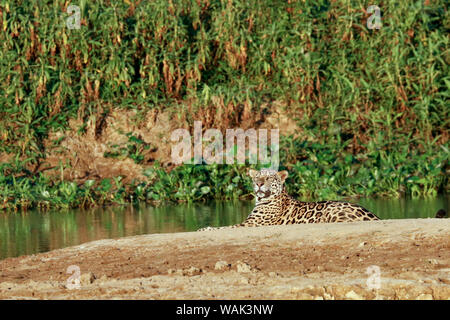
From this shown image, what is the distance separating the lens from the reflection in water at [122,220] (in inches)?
470

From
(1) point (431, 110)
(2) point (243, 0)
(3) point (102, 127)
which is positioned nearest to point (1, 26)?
(3) point (102, 127)

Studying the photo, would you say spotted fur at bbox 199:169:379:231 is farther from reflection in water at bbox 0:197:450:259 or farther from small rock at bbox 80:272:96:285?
small rock at bbox 80:272:96:285

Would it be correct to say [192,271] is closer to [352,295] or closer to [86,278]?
[86,278]

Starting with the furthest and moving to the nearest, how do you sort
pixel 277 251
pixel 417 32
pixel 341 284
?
1. pixel 417 32
2. pixel 277 251
3. pixel 341 284

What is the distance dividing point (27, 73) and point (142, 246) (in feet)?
29.7

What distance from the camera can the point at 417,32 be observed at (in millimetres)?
18203

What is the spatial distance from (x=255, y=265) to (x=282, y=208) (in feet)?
9.97

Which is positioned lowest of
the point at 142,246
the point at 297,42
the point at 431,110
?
the point at 142,246

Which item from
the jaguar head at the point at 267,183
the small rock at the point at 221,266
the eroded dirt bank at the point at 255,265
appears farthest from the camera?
the jaguar head at the point at 267,183

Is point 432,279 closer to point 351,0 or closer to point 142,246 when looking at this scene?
point 142,246

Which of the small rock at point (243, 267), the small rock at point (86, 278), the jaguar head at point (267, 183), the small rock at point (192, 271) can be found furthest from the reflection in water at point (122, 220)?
the small rock at point (243, 267)

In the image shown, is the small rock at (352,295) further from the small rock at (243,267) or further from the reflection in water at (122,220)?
the reflection in water at (122,220)

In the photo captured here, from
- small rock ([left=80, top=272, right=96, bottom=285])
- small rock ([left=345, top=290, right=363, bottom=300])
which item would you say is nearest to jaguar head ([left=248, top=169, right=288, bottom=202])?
small rock ([left=80, top=272, right=96, bottom=285])

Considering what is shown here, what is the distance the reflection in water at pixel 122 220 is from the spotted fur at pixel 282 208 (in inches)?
51.4
